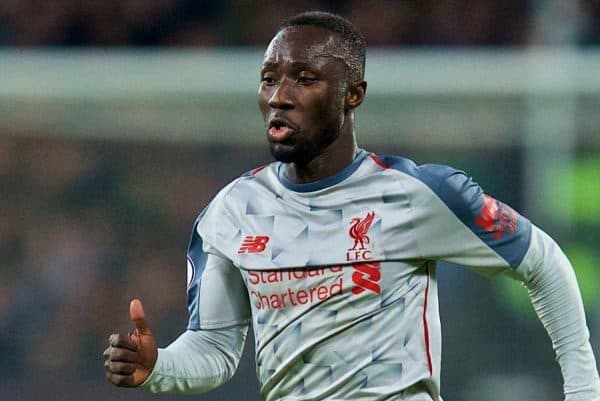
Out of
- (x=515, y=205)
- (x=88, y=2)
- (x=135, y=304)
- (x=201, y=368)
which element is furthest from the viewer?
(x=88, y=2)

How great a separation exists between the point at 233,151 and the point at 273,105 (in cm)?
307

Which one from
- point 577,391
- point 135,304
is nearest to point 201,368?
point 135,304

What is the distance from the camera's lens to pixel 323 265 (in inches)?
134

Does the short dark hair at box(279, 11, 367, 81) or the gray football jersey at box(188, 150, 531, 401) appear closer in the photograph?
the gray football jersey at box(188, 150, 531, 401)

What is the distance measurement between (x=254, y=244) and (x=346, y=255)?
0.80 feet

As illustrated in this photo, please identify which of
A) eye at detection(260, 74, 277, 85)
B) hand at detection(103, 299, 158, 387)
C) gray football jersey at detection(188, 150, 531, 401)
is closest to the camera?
hand at detection(103, 299, 158, 387)

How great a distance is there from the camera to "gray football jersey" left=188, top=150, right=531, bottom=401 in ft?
11.0

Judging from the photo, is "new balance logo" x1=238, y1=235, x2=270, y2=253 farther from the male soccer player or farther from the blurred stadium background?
the blurred stadium background

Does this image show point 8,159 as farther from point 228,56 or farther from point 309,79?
point 309,79

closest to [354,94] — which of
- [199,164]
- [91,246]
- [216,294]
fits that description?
[216,294]

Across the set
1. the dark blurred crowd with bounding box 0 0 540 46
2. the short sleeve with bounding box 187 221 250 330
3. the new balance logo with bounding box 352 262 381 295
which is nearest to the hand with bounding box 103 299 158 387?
the short sleeve with bounding box 187 221 250 330

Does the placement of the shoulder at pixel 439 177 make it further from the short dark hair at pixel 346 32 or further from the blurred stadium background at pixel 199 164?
the blurred stadium background at pixel 199 164

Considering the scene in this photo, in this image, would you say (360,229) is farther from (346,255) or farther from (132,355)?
(132,355)

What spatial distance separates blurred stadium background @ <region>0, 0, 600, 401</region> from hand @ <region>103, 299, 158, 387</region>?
3000mm
